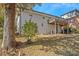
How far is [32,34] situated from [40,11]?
0.30 m

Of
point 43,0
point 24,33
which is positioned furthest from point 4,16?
point 43,0

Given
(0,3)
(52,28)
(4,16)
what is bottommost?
(52,28)

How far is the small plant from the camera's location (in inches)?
99.2

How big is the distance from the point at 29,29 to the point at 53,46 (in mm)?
361

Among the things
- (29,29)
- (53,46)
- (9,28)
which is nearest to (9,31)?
(9,28)

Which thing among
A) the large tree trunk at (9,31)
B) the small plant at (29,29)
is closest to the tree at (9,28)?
the large tree trunk at (9,31)

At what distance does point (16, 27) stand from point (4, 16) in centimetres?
20

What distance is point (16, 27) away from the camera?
2.52 m

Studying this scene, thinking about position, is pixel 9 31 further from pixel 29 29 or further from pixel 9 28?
pixel 29 29

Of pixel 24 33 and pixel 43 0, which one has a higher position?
pixel 43 0

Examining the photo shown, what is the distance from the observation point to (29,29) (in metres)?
2.53

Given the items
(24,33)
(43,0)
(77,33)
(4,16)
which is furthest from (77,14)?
(4,16)

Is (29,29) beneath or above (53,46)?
above

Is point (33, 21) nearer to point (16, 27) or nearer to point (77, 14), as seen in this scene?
point (16, 27)
